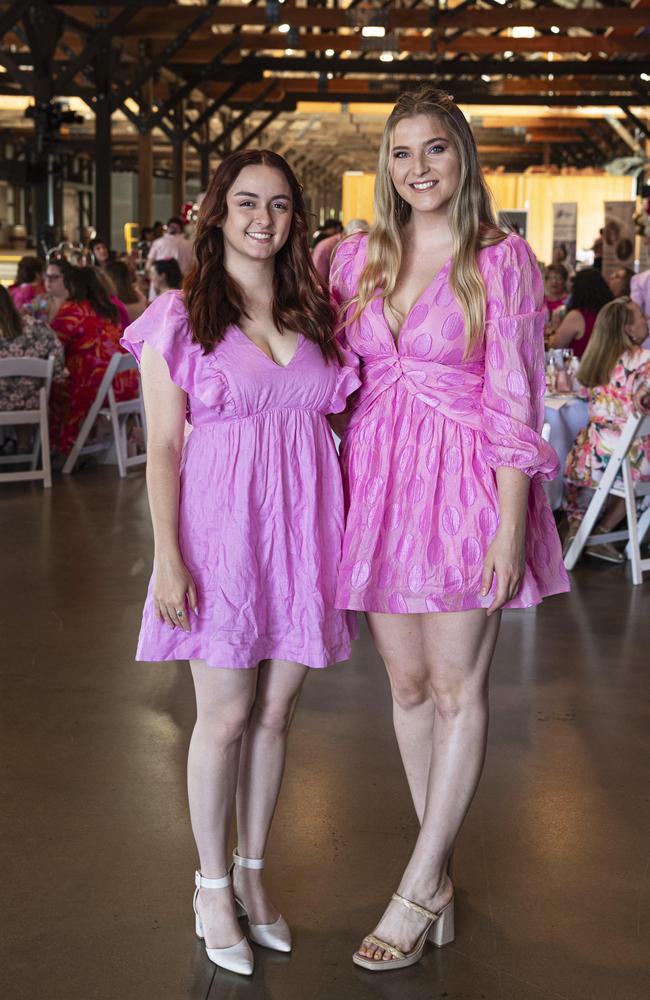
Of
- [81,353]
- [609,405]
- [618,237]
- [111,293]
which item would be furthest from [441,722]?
[618,237]

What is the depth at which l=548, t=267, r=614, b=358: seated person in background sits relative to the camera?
294 inches

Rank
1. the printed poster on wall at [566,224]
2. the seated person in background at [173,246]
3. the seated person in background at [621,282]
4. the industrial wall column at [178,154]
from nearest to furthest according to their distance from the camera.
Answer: the seated person in background at [621,282], the seated person in background at [173,246], the printed poster on wall at [566,224], the industrial wall column at [178,154]

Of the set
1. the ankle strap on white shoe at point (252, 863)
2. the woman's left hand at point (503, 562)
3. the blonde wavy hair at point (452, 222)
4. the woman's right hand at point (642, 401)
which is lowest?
the ankle strap on white shoe at point (252, 863)

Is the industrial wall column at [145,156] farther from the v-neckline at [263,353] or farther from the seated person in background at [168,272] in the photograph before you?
the v-neckline at [263,353]

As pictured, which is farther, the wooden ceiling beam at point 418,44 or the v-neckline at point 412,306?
the wooden ceiling beam at point 418,44

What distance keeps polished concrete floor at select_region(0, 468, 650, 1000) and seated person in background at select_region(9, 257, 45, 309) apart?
4648 mm

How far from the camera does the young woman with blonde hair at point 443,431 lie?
6.58 ft

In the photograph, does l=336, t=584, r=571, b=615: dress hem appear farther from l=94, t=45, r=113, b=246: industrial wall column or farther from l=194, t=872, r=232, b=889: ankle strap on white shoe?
l=94, t=45, r=113, b=246: industrial wall column

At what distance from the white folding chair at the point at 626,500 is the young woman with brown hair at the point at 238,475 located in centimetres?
298

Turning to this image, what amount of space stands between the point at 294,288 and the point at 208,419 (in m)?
0.28

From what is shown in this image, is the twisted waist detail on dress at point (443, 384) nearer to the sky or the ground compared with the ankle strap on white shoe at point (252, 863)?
nearer to the sky

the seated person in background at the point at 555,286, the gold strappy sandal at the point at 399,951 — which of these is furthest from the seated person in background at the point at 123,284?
the gold strappy sandal at the point at 399,951

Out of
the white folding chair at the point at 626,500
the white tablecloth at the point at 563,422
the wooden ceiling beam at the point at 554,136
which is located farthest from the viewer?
the wooden ceiling beam at the point at 554,136

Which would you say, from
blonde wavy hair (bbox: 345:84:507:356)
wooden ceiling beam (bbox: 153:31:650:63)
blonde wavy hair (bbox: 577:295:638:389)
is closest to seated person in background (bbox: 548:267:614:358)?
blonde wavy hair (bbox: 577:295:638:389)
